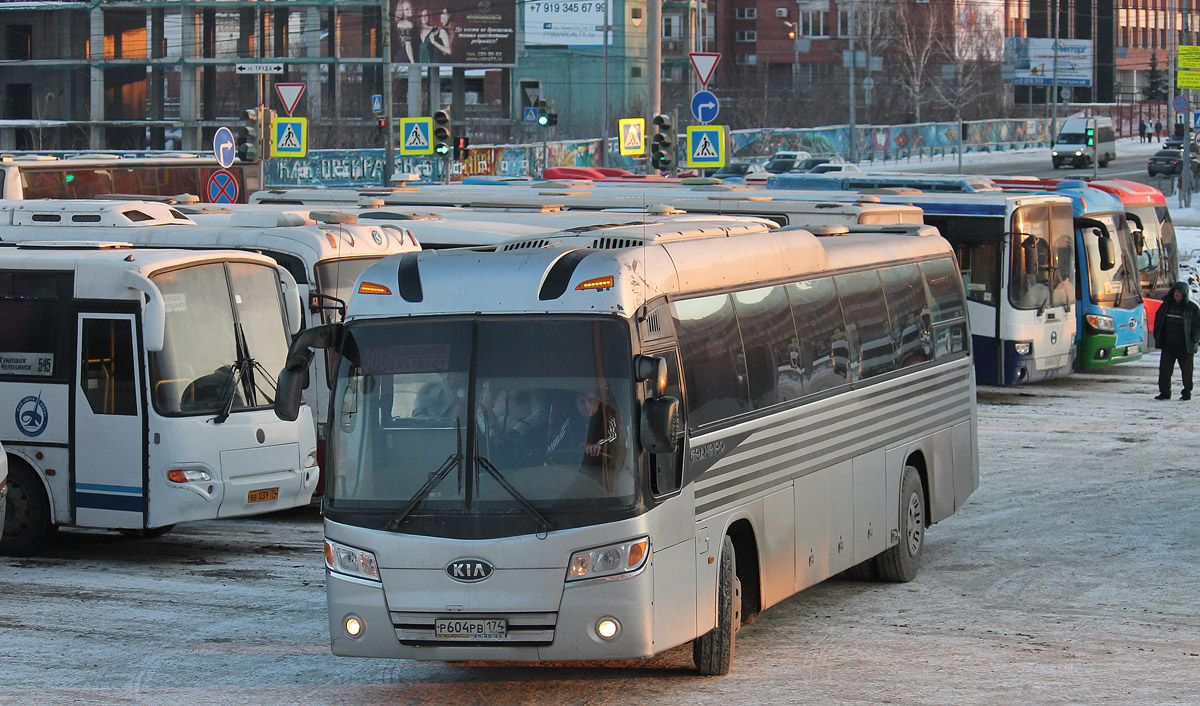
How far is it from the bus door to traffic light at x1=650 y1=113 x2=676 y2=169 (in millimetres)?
19284

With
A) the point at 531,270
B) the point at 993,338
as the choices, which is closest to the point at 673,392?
the point at 531,270

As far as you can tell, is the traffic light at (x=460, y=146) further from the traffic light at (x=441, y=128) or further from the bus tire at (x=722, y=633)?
the bus tire at (x=722, y=633)

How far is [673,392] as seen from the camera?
27.2 ft

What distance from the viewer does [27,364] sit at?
12734 mm

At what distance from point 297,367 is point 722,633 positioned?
260cm

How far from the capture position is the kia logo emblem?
7.67 metres

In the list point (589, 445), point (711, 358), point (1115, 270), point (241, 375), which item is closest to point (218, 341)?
point (241, 375)

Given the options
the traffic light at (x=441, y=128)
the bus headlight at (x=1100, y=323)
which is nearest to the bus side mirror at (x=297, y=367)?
the bus headlight at (x=1100, y=323)

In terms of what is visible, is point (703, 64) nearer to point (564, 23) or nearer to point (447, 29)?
point (447, 29)

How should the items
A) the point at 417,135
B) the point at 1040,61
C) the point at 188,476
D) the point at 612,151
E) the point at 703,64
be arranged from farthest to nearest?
1. the point at 1040,61
2. the point at 612,151
3. the point at 417,135
4. the point at 703,64
5. the point at 188,476

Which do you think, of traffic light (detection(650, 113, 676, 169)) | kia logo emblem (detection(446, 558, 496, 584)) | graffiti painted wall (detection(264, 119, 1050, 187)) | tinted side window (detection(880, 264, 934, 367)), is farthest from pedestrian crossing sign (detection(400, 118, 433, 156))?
kia logo emblem (detection(446, 558, 496, 584))

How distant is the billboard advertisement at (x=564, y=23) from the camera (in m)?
93.8

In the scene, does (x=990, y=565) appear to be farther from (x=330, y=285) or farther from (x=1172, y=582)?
(x=330, y=285)

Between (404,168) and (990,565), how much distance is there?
156 feet
